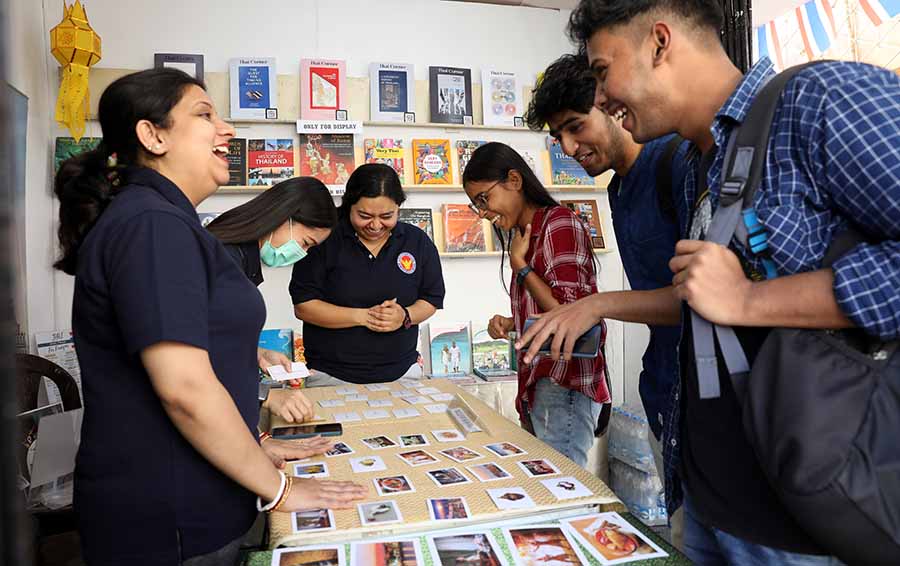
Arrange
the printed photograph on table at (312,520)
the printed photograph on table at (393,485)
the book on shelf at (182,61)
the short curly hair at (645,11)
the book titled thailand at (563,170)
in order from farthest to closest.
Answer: the book titled thailand at (563,170) → the book on shelf at (182,61) → the printed photograph on table at (393,485) → the printed photograph on table at (312,520) → the short curly hair at (645,11)

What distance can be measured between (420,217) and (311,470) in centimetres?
253

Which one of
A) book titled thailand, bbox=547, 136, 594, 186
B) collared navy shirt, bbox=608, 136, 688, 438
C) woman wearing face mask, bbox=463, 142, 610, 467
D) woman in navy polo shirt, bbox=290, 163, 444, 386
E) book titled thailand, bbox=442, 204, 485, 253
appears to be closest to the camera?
collared navy shirt, bbox=608, 136, 688, 438

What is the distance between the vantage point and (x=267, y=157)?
3.57 metres

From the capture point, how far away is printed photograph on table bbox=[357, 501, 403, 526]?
1.12 metres

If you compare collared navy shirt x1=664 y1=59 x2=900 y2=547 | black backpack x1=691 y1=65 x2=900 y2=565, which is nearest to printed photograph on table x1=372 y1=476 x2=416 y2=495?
collared navy shirt x1=664 y1=59 x2=900 y2=547

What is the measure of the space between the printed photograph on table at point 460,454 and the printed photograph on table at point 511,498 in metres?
0.21

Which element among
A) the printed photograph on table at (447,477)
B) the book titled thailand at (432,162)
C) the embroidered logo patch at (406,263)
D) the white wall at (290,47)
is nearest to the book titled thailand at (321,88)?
the white wall at (290,47)

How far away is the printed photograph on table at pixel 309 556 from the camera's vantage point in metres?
0.97

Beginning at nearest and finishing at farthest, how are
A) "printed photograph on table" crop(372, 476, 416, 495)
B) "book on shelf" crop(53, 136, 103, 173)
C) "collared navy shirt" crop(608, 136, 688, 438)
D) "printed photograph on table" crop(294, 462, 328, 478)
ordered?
"printed photograph on table" crop(372, 476, 416, 495)
"printed photograph on table" crop(294, 462, 328, 478)
"collared navy shirt" crop(608, 136, 688, 438)
"book on shelf" crop(53, 136, 103, 173)

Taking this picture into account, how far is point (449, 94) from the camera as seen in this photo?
3.83m

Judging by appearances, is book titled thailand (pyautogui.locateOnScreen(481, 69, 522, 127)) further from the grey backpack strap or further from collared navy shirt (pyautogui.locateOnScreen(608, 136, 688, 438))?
the grey backpack strap

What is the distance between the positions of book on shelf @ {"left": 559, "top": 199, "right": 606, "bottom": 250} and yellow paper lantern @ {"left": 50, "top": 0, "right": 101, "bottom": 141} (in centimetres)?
276

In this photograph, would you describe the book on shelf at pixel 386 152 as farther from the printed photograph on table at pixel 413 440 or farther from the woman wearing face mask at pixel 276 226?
the printed photograph on table at pixel 413 440

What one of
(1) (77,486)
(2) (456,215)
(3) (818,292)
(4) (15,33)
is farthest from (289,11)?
(4) (15,33)
